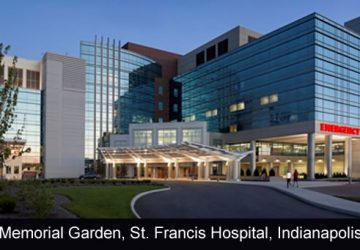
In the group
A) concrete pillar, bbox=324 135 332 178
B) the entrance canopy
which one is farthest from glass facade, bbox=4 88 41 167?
concrete pillar, bbox=324 135 332 178

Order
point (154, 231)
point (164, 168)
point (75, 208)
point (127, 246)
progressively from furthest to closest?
1. point (164, 168)
2. point (75, 208)
3. point (154, 231)
4. point (127, 246)

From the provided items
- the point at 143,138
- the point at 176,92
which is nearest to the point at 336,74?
the point at 143,138

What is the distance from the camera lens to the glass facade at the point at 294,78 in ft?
210

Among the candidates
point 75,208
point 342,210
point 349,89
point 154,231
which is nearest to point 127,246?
point 154,231

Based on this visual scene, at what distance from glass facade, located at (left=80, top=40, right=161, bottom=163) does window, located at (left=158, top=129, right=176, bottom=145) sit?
14.9 meters

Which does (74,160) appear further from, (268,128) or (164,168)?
(268,128)

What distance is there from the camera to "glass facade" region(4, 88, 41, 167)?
249 ft

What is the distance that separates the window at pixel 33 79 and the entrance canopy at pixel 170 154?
2058cm

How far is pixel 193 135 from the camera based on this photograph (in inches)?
3127

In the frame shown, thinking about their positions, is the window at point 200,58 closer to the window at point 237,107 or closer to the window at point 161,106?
the window at point 161,106

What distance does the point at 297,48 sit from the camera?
66.4m

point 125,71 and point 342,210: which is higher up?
point 125,71

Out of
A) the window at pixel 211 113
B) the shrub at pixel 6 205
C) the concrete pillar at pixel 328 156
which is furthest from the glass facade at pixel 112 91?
the shrub at pixel 6 205

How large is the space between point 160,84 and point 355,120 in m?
52.7
